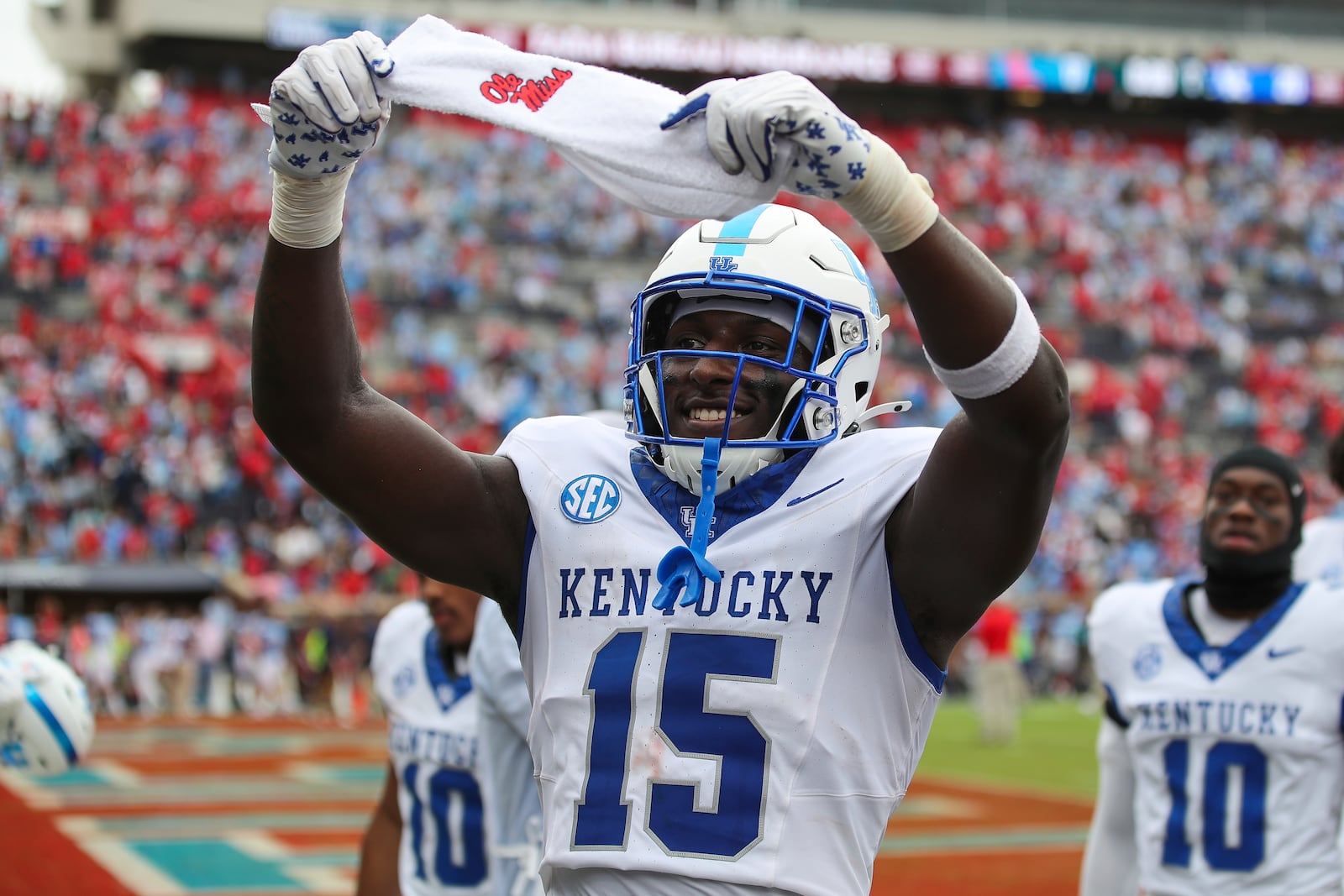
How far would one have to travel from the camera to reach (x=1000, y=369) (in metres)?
1.86

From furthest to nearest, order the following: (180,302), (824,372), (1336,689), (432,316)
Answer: (432,316) → (180,302) → (1336,689) → (824,372)

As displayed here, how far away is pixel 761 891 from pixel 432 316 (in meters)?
21.4

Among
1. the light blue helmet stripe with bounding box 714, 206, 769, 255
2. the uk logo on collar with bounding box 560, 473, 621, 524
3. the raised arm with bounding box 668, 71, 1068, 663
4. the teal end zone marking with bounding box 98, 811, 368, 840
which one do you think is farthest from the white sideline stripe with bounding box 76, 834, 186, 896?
the raised arm with bounding box 668, 71, 1068, 663

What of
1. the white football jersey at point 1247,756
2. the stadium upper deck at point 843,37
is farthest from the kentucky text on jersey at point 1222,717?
the stadium upper deck at point 843,37

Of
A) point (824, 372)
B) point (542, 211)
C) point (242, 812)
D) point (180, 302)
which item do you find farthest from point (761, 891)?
point (542, 211)

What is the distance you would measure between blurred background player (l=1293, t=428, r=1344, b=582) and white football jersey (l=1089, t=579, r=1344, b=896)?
1.13 metres

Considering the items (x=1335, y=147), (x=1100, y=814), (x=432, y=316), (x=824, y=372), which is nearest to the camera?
(x=824, y=372)

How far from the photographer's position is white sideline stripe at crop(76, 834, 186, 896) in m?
7.64

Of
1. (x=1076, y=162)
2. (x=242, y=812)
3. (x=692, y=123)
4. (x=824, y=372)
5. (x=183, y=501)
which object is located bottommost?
(x=242, y=812)

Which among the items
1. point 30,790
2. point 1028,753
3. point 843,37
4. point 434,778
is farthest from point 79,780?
point 843,37

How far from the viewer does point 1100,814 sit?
403cm

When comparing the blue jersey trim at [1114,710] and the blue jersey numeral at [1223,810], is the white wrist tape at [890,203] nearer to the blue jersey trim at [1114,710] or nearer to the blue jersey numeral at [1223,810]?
the blue jersey numeral at [1223,810]

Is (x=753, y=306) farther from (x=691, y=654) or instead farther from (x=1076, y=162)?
(x=1076, y=162)

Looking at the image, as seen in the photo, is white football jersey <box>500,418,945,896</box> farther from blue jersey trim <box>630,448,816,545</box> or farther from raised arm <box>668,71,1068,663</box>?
raised arm <box>668,71,1068,663</box>
